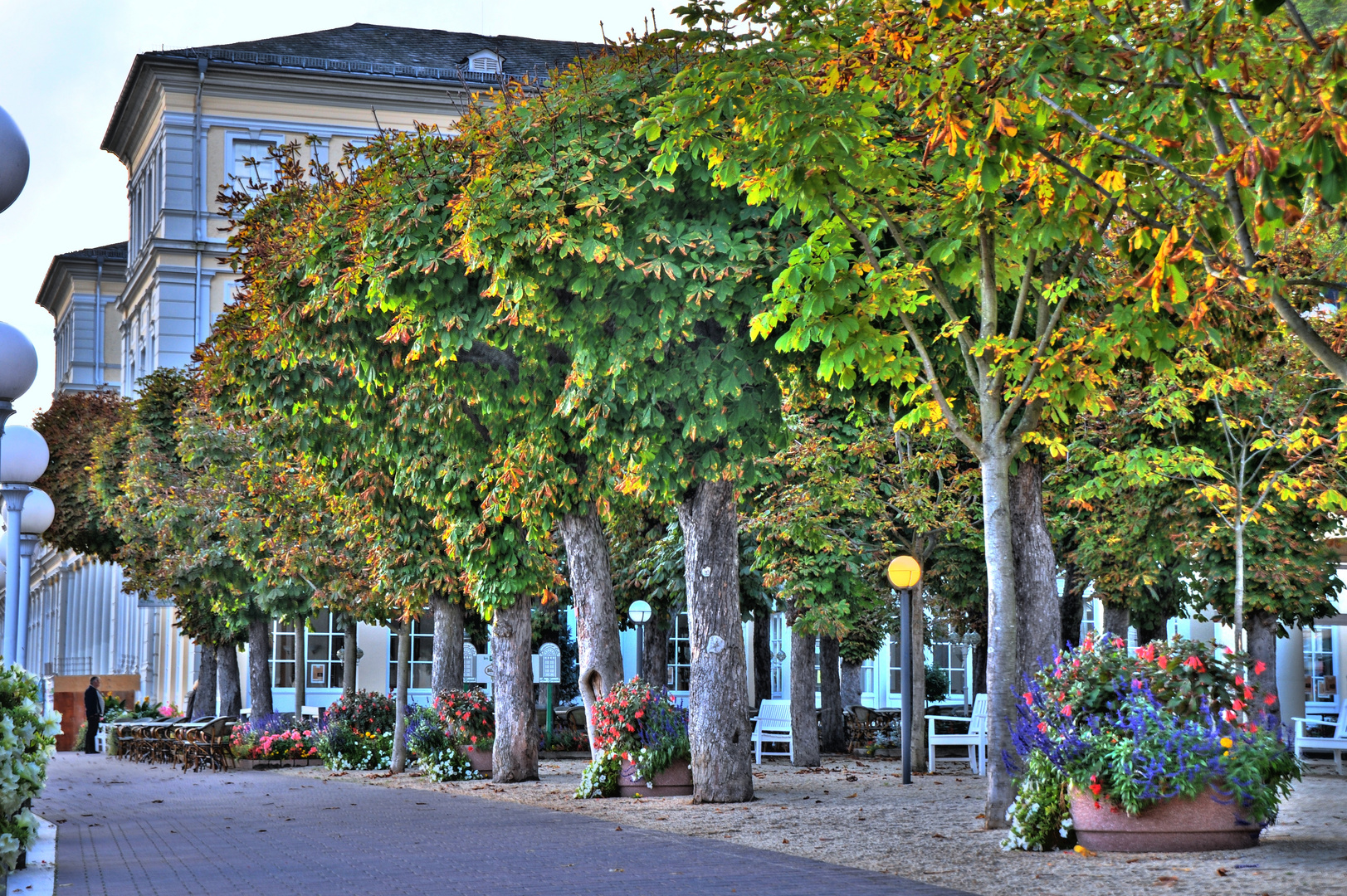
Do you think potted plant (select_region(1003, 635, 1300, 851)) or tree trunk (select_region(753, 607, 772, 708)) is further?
tree trunk (select_region(753, 607, 772, 708))

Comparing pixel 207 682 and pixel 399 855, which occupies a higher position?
pixel 207 682

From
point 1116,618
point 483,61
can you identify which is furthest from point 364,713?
point 483,61

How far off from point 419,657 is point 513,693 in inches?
852

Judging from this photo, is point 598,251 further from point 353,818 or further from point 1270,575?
point 1270,575

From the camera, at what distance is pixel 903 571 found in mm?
20625

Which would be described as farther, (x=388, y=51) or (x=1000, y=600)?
(x=388, y=51)

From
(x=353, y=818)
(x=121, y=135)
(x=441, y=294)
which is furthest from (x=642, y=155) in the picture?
(x=121, y=135)

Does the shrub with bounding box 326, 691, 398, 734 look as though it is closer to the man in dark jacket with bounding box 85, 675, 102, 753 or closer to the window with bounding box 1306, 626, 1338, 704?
the man in dark jacket with bounding box 85, 675, 102, 753

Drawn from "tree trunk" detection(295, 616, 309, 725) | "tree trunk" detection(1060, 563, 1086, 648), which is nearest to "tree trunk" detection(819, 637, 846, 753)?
"tree trunk" detection(1060, 563, 1086, 648)

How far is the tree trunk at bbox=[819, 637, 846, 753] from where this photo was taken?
28.6 meters

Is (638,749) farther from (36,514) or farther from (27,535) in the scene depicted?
(27,535)

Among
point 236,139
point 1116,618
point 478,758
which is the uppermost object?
point 236,139

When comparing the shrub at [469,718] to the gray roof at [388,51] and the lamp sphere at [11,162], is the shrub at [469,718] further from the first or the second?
the gray roof at [388,51]

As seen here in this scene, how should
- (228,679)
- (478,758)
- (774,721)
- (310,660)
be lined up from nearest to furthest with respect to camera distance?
(478,758) → (774,721) → (228,679) → (310,660)
